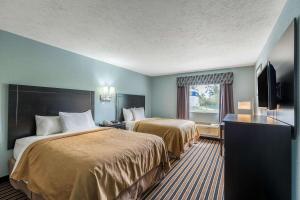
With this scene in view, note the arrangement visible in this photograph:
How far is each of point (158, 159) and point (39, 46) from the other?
3035 millimetres

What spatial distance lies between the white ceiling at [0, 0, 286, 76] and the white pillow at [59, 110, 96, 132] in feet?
4.70

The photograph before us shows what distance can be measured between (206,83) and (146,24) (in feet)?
12.0

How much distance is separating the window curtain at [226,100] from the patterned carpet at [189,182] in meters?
1.88

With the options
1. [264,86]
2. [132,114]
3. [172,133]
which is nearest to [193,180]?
[172,133]

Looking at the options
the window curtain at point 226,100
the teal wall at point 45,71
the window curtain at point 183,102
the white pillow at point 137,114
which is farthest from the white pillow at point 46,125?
the window curtain at point 226,100

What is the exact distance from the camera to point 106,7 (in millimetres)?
1757

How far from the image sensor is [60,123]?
9.18 feet

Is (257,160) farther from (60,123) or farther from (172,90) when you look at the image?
(172,90)

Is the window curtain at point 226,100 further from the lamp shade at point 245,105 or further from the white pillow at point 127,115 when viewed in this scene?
the white pillow at point 127,115

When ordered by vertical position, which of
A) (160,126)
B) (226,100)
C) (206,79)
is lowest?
(160,126)

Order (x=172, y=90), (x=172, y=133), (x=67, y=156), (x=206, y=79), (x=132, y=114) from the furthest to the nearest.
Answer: (x=172, y=90)
(x=206, y=79)
(x=132, y=114)
(x=172, y=133)
(x=67, y=156)

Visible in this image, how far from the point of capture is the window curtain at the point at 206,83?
4750 millimetres

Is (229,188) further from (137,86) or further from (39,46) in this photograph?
(137,86)

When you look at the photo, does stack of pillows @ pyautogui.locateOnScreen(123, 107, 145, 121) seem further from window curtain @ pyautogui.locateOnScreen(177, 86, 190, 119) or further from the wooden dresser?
the wooden dresser
